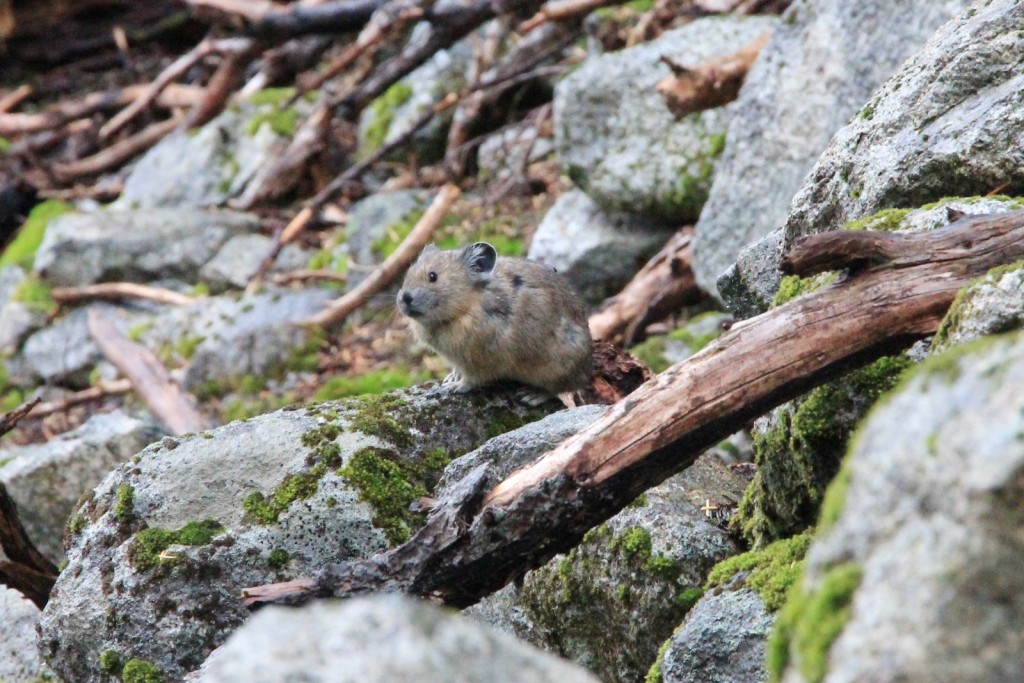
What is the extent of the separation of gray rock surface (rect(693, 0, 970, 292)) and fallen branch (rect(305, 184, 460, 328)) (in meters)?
5.09

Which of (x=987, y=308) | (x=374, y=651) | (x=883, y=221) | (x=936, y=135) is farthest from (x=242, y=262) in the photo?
(x=374, y=651)

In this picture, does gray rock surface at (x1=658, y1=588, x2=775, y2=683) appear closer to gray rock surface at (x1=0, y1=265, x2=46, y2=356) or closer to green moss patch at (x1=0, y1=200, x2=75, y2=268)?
gray rock surface at (x1=0, y1=265, x2=46, y2=356)

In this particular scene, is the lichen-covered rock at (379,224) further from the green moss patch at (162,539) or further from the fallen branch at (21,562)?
the green moss patch at (162,539)

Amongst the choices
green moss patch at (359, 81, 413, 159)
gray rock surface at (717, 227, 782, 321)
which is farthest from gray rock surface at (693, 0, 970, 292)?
green moss patch at (359, 81, 413, 159)

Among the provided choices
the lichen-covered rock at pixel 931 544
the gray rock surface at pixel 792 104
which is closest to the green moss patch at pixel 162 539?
the lichen-covered rock at pixel 931 544

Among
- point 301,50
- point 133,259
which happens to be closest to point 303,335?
point 133,259

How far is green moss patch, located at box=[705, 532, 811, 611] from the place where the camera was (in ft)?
17.8

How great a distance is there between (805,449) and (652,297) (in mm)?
7664

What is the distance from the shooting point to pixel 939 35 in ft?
25.5

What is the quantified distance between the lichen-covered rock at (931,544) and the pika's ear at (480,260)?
641cm

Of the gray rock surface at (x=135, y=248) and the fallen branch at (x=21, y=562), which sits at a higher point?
the fallen branch at (x=21, y=562)

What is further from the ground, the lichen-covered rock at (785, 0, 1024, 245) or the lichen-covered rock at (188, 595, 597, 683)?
the lichen-covered rock at (188, 595, 597, 683)

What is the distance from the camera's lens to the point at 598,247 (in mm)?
14195

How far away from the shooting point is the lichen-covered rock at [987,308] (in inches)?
180
